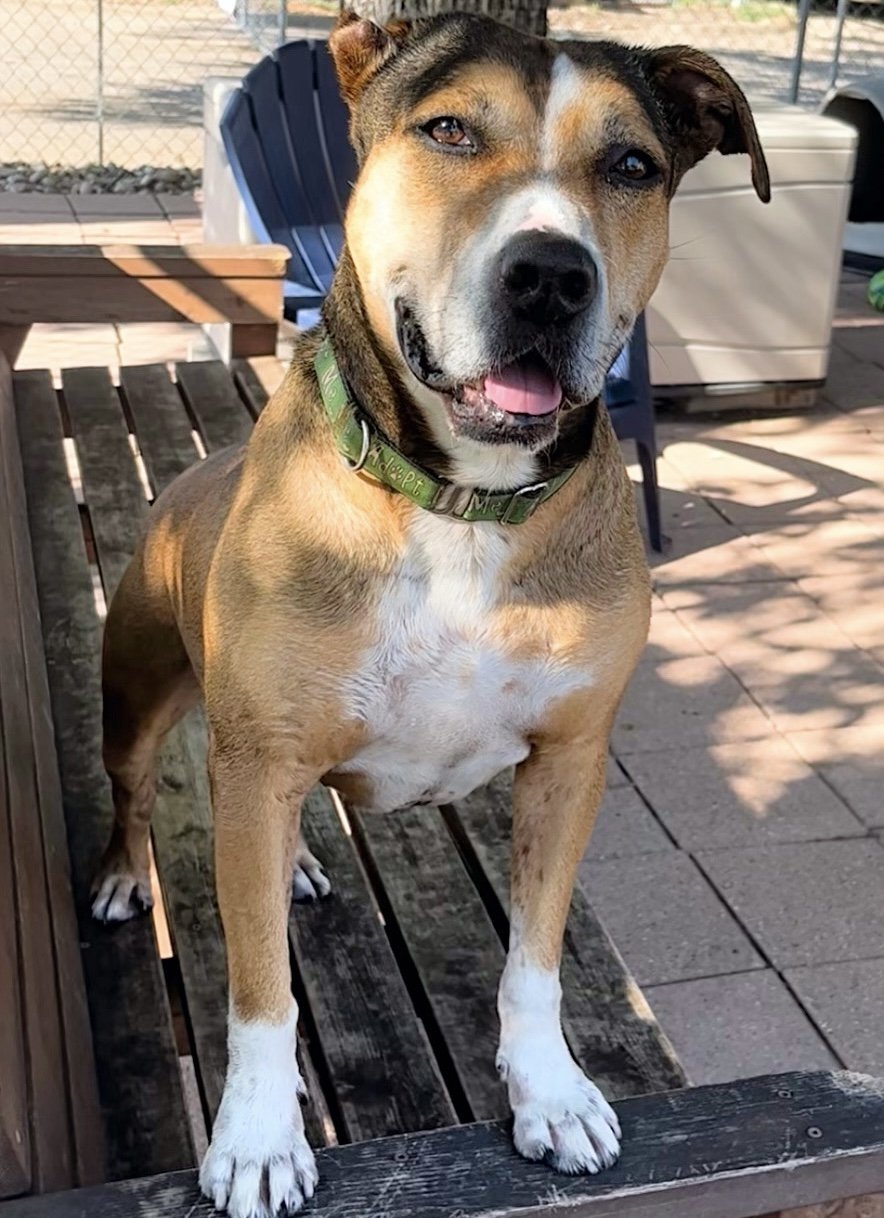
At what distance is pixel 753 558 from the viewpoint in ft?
18.7

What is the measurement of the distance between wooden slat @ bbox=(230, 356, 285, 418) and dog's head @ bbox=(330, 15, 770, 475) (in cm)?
232

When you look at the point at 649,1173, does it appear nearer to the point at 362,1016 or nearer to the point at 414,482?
the point at 362,1016

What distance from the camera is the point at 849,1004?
354 cm

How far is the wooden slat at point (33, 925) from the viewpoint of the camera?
1.91 metres

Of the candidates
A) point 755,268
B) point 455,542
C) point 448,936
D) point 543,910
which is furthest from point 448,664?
point 755,268

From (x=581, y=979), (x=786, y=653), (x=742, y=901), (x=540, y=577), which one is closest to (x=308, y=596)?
(x=540, y=577)

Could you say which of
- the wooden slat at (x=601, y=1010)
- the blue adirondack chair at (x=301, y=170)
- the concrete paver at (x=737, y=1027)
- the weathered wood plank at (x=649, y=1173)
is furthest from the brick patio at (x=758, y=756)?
the weathered wood plank at (x=649, y=1173)

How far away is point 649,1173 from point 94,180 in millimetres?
9919

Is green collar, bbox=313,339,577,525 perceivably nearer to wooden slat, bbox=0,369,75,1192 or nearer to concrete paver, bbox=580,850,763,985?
wooden slat, bbox=0,369,75,1192

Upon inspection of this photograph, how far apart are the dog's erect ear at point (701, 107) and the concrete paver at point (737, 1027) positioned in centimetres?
185

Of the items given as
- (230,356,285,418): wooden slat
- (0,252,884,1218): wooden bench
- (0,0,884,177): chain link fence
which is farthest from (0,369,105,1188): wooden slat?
(0,0,884,177): chain link fence

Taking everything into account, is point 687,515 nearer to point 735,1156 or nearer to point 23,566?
point 23,566

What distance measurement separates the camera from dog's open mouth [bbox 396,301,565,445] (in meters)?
2.10

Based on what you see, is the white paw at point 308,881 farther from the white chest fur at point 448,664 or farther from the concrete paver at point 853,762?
the concrete paver at point 853,762
